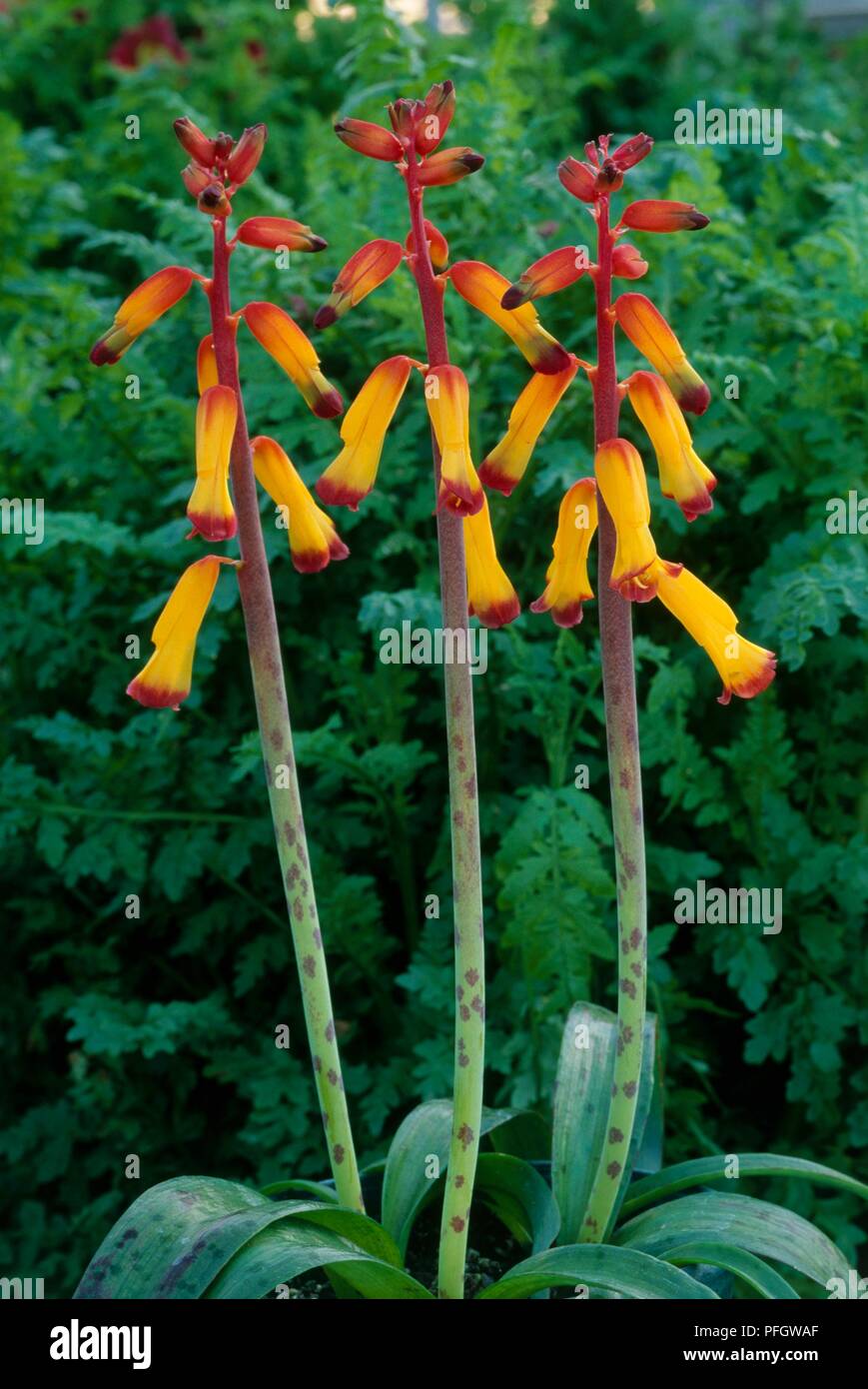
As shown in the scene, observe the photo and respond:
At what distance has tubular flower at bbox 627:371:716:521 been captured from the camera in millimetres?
1604

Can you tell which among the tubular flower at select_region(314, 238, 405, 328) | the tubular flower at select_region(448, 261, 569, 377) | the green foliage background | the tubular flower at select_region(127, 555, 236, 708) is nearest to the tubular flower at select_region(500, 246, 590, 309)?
the tubular flower at select_region(448, 261, 569, 377)

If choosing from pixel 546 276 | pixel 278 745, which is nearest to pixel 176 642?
pixel 278 745

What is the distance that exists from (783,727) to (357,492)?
130cm

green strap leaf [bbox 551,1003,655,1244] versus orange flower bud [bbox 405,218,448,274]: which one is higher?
orange flower bud [bbox 405,218,448,274]

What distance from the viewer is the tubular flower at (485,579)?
68.7 inches

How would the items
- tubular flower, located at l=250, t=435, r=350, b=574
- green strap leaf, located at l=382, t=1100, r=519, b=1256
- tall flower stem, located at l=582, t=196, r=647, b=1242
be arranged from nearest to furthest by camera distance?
1. tall flower stem, located at l=582, t=196, r=647, b=1242
2. tubular flower, located at l=250, t=435, r=350, b=574
3. green strap leaf, located at l=382, t=1100, r=519, b=1256

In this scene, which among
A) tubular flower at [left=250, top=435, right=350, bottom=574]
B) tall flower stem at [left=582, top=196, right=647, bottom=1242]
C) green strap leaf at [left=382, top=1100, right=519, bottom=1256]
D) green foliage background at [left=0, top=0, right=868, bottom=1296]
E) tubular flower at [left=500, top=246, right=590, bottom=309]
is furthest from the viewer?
green foliage background at [left=0, top=0, right=868, bottom=1296]

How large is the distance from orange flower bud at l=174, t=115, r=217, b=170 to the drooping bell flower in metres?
0.50

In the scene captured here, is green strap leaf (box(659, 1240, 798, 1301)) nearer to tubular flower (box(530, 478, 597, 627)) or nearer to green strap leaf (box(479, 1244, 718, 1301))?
Result: green strap leaf (box(479, 1244, 718, 1301))

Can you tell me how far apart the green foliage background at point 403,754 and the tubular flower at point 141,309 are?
2.87 ft

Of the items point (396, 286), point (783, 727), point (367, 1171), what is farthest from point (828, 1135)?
point (396, 286)

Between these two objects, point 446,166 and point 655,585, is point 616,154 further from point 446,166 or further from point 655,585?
point 655,585

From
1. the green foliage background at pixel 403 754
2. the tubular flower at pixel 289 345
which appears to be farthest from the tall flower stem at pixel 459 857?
the green foliage background at pixel 403 754

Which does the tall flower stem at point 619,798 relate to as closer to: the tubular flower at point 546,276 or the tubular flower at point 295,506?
the tubular flower at point 546,276
